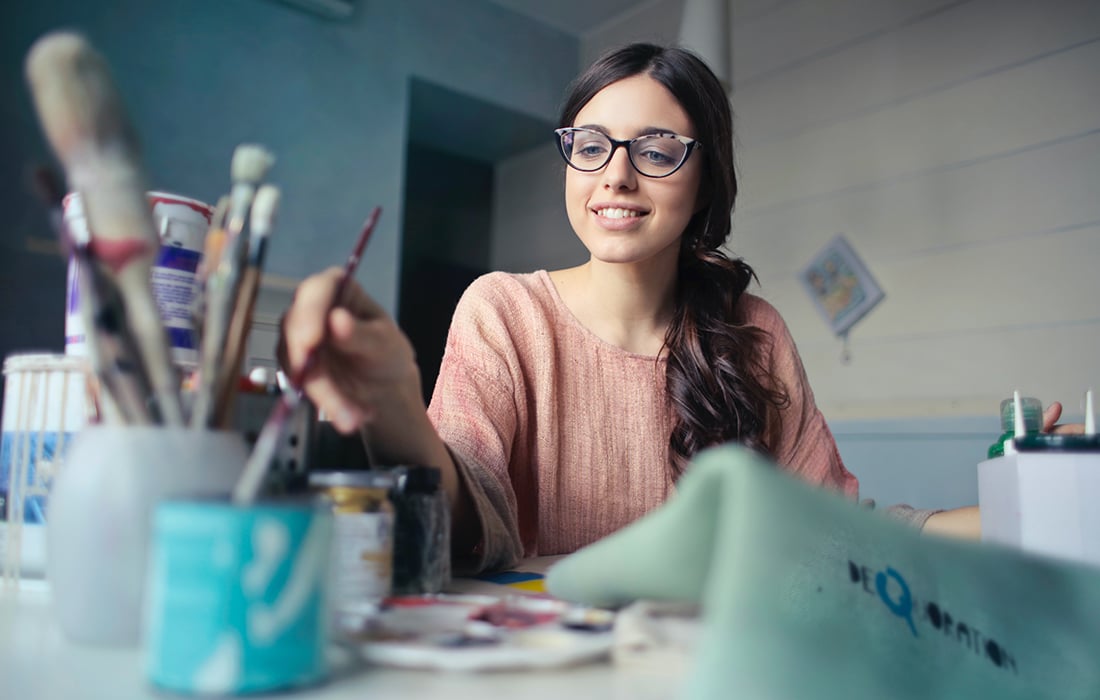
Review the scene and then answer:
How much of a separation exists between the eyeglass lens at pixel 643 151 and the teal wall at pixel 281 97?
178cm

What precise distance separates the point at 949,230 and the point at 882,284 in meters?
0.27

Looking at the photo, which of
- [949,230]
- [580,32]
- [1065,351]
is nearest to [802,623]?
[1065,351]

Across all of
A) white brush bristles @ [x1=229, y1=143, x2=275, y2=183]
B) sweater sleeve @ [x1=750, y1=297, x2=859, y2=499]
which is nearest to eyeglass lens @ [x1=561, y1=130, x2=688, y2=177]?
sweater sleeve @ [x1=750, y1=297, x2=859, y2=499]

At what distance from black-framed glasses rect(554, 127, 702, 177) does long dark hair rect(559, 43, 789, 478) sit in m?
0.08

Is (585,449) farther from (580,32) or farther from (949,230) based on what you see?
(580,32)

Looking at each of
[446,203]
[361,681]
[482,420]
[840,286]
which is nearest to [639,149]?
[482,420]

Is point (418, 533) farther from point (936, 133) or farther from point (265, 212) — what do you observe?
point (936, 133)

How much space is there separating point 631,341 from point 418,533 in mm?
853

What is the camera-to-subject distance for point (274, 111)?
118 inches

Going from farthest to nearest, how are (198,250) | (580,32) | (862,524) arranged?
(580,32)
(198,250)
(862,524)

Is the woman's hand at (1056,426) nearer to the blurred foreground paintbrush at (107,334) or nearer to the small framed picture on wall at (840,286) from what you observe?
the blurred foreground paintbrush at (107,334)

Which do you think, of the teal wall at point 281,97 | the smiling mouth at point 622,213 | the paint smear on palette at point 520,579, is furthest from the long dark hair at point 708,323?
the teal wall at point 281,97

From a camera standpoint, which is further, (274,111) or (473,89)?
(473,89)

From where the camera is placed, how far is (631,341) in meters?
1.36
